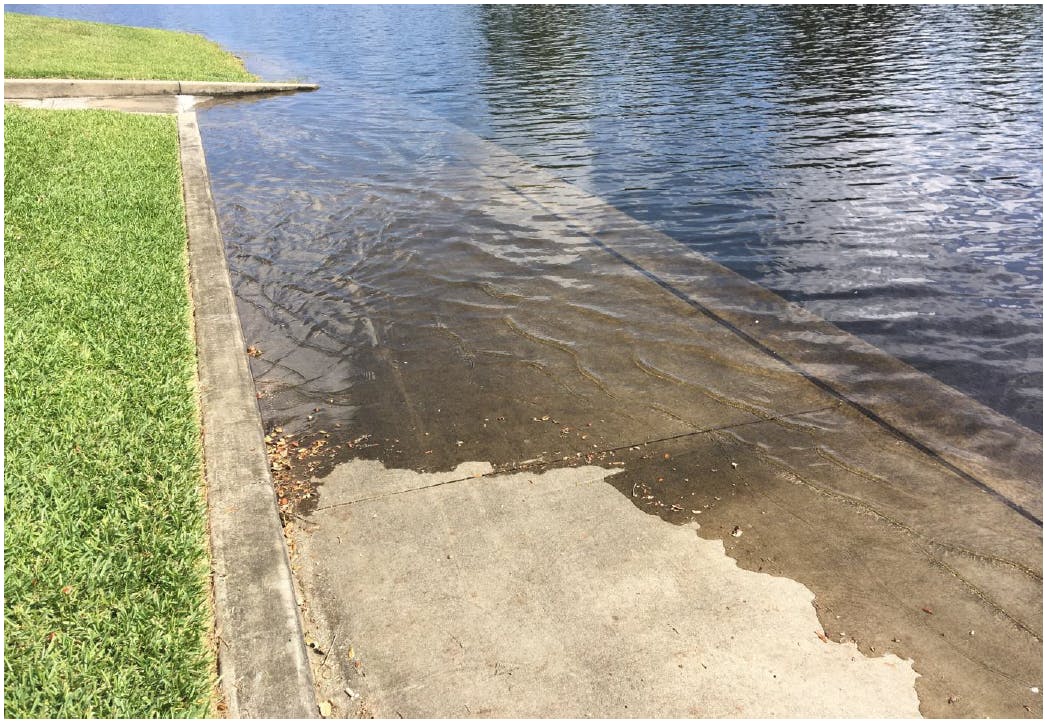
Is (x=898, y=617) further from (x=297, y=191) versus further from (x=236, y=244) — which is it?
(x=297, y=191)

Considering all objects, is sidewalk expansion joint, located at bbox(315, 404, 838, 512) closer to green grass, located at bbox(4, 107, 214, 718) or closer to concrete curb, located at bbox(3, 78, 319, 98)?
green grass, located at bbox(4, 107, 214, 718)

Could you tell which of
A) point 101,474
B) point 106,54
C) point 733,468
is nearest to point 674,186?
point 733,468

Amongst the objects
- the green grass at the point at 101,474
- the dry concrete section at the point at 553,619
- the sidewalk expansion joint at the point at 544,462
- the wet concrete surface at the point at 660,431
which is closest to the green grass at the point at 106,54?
the green grass at the point at 101,474

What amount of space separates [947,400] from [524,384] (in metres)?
2.90

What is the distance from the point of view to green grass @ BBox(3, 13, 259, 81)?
18.0m

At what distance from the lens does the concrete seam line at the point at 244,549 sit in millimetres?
3182

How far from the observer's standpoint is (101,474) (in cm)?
429

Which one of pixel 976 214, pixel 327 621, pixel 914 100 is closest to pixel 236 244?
pixel 327 621

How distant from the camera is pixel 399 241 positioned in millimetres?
9109

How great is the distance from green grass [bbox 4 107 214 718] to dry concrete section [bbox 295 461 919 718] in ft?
2.06

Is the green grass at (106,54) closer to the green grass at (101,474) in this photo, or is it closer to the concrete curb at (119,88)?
the concrete curb at (119,88)

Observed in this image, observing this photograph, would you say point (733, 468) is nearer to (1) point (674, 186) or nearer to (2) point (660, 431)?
(2) point (660, 431)

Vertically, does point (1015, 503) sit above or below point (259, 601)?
below

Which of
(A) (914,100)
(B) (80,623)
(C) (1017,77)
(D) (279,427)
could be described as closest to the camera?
(B) (80,623)
